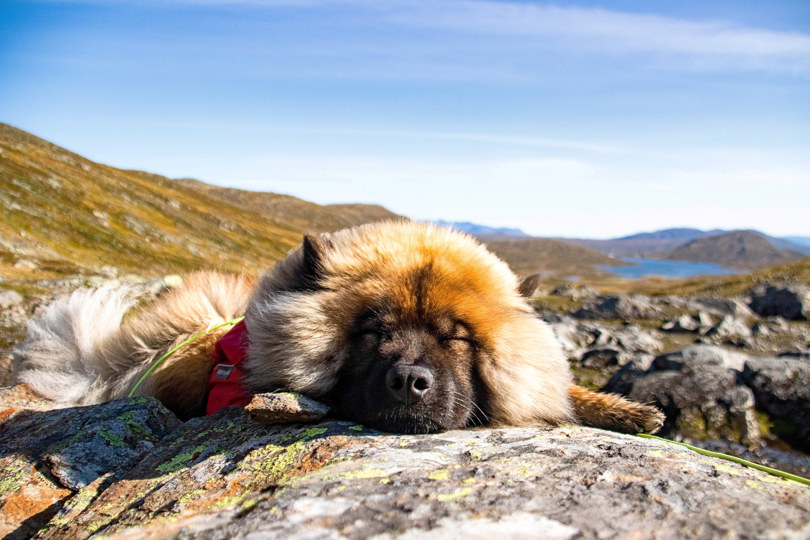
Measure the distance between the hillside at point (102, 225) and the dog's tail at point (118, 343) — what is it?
44.8 ft

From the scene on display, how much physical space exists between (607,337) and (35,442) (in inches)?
711

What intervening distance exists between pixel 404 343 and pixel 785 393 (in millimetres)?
11371

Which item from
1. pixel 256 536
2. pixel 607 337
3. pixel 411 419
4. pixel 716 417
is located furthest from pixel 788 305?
pixel 256 536

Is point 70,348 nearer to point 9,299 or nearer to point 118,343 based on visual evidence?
point 118,343

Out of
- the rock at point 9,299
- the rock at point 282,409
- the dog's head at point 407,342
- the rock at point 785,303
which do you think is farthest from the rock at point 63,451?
the rock at point 785,303

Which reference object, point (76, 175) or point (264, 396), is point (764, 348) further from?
point (76, 175)

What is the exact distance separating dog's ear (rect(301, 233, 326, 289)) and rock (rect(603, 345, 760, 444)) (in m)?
9.44

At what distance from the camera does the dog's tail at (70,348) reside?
517 centimetres

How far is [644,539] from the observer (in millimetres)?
1675

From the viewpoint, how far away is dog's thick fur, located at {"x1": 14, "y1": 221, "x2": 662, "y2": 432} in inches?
138

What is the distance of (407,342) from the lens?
3568mm

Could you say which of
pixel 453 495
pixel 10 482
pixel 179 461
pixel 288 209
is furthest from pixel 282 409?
pixel 288 209

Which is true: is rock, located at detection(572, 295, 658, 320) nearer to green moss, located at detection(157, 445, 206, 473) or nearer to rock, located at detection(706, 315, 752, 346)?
rock, located at detection(706, 315, 752, 346)

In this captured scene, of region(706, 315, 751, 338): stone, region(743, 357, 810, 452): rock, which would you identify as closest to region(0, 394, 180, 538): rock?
region(743, 357, 810, 452): rock
